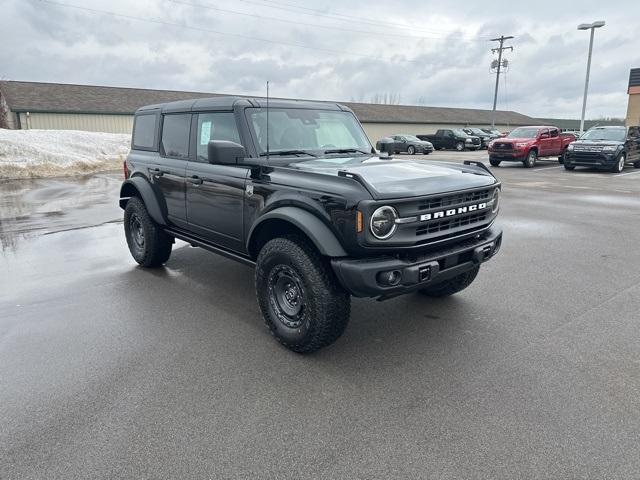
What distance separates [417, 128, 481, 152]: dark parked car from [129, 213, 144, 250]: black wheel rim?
30103 millimetres

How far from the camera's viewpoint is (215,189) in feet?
14.7

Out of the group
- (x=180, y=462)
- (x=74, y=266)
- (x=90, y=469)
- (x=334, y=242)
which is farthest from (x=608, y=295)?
(x=74, y=266)

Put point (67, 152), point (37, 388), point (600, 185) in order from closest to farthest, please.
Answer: point (37, 388) < point (600, 185) < point (67, 152)

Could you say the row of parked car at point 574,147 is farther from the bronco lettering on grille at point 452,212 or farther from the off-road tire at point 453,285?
the bronco lettering on grille at point 452,212

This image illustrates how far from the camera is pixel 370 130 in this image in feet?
149

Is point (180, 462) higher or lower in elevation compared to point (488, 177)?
lower

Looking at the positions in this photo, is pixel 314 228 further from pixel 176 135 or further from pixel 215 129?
pixel 176 135

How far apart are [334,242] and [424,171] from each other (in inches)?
45.6

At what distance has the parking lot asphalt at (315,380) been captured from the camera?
8.36 ft

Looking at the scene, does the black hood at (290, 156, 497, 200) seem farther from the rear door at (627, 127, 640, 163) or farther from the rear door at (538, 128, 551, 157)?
the rear door at (538, 128, 551, 157)

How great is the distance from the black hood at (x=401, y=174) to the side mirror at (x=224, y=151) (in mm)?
483

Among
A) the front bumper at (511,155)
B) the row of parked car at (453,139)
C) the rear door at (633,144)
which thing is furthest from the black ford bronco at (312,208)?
the row of parked car at (453,139)

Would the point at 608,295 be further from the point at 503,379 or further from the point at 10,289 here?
the point at 10,289

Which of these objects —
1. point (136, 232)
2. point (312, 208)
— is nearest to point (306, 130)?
point (312, 208)
